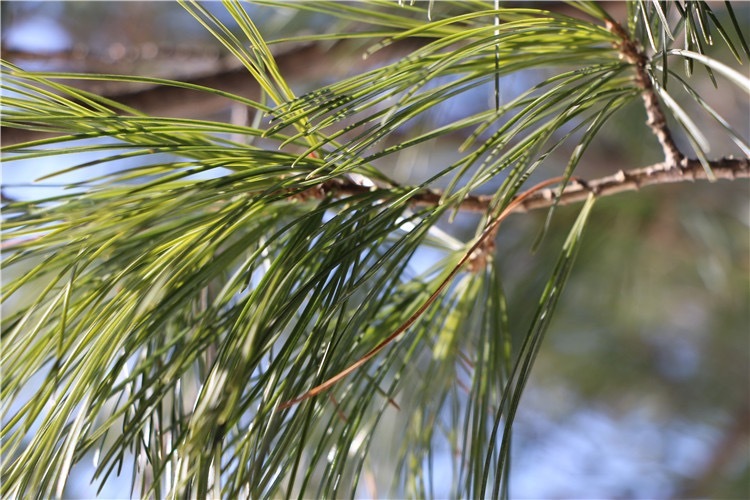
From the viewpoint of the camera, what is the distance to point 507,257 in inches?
44.1

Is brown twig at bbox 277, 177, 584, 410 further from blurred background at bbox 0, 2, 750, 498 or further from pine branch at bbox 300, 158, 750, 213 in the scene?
blurred background at bbox 0, 2, 750, 498

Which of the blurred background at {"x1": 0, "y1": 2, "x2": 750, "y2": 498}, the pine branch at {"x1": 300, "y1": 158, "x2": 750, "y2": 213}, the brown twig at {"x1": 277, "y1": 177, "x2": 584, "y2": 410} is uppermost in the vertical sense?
the blurred background at {"x1": 0, "y1": 2, "x2": 750, "y2": 498}

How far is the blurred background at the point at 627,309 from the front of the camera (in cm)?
118

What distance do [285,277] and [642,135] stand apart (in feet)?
3.27

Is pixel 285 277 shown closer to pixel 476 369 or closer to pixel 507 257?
pixel 476 369

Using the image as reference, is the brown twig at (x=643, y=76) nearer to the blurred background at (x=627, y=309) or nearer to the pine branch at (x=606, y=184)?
the pine branch at (x=606, y=184)

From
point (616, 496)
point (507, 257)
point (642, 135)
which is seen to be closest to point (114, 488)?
point (507, 257)

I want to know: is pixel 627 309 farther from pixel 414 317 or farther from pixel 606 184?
pixel 414 317

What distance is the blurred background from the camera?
118 centimetres

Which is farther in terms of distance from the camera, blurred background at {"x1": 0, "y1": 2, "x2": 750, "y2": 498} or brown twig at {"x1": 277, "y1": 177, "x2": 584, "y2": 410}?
blurred background at {"x1": 0, "y1": 2, "x2": 750, "y2": 498}

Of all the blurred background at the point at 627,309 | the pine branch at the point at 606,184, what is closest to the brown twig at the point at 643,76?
the pine branch at the point at 606,184

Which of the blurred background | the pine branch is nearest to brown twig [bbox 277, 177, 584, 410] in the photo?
the pine branch

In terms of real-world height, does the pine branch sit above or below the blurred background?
below

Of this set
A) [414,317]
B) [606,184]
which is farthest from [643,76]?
[414,317]
